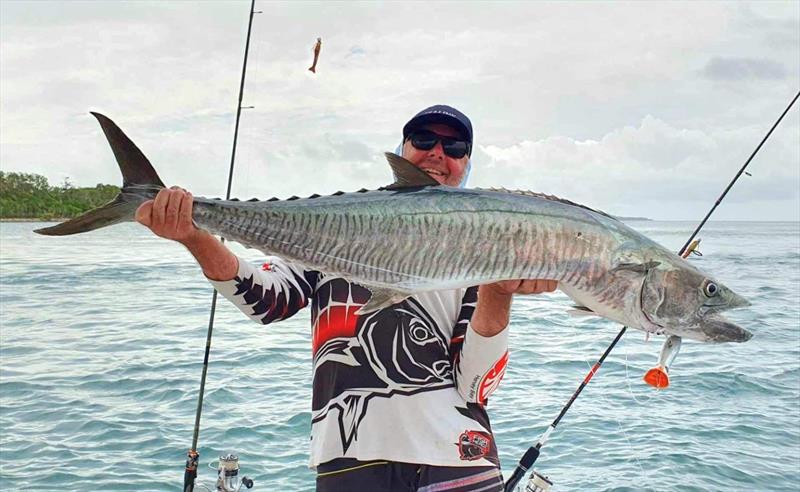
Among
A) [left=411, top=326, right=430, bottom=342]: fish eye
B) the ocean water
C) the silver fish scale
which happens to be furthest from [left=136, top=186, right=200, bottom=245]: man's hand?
the ocean water

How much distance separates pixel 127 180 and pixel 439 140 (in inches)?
51.8

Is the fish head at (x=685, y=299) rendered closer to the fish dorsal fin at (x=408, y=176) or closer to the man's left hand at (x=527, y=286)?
the man's left hand at (x=527, y=286)

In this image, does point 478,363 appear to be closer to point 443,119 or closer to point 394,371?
point 394,371

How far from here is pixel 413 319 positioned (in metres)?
2.87

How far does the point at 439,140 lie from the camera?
3125 millimetres

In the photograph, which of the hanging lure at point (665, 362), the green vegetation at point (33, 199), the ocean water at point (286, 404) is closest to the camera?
the hanging lure at point (665, 362)

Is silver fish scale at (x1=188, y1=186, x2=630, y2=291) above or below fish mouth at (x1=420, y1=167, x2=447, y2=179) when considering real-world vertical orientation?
below

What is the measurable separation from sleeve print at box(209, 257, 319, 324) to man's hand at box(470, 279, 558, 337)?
30.1 inches

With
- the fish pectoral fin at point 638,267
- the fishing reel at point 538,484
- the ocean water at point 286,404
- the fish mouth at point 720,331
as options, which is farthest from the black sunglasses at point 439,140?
the ocean water at point 286,404

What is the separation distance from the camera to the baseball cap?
3090 millimetres

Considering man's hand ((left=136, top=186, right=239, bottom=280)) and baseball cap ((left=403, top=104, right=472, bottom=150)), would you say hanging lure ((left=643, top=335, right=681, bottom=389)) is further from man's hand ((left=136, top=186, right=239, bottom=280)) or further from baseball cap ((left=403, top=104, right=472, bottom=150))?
man's hand ((left=136, top=186, right=239, bottom=280))

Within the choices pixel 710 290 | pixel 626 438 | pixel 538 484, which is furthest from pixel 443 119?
pixel 626 438

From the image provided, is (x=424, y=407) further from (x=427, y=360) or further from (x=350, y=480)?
(x=350, y=480)

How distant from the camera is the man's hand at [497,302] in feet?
8.13
